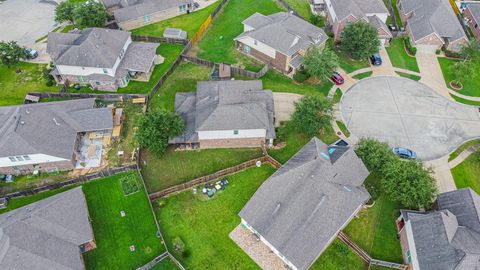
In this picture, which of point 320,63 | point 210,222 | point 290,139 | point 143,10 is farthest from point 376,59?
point 143,10

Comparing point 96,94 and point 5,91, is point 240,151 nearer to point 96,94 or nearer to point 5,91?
point 96,94

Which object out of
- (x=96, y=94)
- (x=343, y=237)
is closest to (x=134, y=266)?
(x=343, y=237)

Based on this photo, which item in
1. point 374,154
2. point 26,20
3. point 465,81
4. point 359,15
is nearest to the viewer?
point 374,154

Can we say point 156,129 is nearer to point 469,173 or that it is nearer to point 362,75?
point 362,75

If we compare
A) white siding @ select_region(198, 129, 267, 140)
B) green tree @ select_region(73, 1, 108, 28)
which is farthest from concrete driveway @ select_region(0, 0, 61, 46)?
white siding @ select_region(198, 129, 267, 140)

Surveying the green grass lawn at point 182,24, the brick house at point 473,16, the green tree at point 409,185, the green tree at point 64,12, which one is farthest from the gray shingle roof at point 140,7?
the brick house at point 473,16

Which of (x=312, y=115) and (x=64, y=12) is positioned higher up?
(x=64, y=12)
